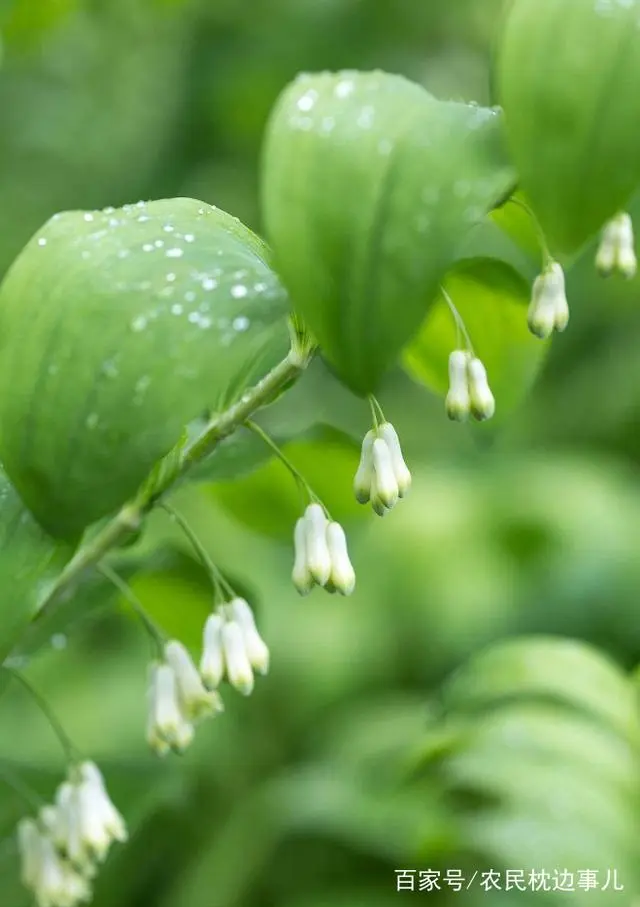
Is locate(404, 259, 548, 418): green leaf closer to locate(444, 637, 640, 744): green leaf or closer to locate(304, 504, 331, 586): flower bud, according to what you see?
locate(304, 504, 331, 586): flower bud

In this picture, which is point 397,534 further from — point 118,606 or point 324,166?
point 324,166

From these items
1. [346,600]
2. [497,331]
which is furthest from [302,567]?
[346,600]

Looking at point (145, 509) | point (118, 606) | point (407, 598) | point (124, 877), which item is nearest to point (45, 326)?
point (145, 509)

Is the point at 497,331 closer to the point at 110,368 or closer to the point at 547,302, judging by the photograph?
the point at 547,302

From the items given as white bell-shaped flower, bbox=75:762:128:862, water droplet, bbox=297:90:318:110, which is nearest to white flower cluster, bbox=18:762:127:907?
white bell-shaped flower, bbox=75:762:128:862

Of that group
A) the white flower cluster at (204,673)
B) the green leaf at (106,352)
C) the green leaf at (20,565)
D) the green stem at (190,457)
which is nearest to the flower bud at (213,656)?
the white flower cluster at (204,673)
